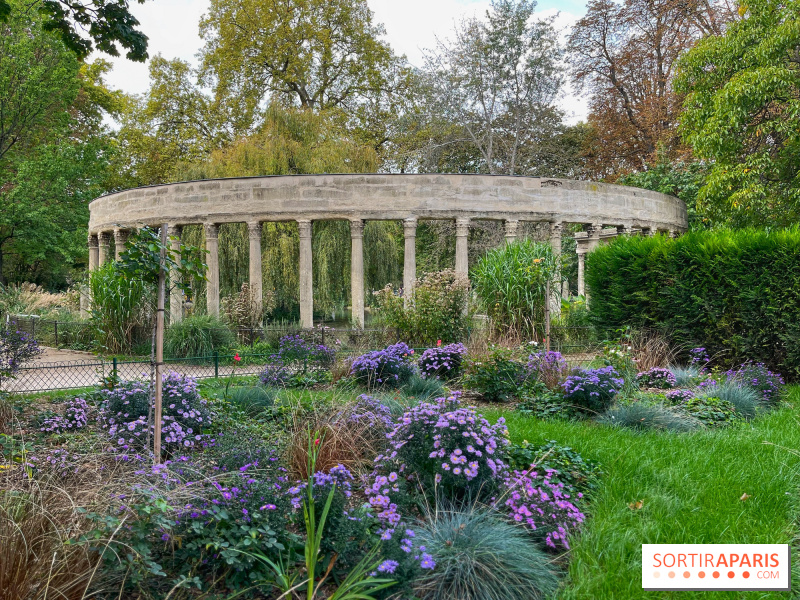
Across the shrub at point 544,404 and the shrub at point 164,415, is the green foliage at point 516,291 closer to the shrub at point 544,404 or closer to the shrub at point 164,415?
the shrub at point 544,404

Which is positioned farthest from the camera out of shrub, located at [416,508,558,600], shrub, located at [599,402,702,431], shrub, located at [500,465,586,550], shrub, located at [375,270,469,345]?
shrub, located at [375,270,469,345]

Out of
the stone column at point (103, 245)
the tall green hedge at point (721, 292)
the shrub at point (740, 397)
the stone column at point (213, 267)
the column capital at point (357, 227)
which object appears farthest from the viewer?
the stone column at point (103, 245)

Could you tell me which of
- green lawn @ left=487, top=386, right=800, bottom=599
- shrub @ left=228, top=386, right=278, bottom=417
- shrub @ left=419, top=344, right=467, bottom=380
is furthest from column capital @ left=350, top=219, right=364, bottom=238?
green lawn @ left=487, top=386, right=800, bottom=599

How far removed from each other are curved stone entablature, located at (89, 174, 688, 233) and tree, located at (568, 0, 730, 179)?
11064mm

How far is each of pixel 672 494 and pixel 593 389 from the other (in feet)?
9.33

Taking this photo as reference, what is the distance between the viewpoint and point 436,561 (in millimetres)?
3672

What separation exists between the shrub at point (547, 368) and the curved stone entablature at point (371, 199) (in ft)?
31.1

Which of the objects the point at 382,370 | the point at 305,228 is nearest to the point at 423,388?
the point at 382,370

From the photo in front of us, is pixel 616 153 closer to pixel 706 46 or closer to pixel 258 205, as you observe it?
pixel 706 46

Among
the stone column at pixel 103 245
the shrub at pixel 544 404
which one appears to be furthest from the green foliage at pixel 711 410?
the stone column at pixel 103 245

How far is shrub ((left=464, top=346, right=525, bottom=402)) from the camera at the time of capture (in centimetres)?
880

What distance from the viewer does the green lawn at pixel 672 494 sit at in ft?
12.7

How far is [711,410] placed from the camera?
293 inches

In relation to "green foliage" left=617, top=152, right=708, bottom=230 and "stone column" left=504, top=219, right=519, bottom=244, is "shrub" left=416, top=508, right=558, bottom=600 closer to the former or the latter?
"stone column" left=504, top=219, right=519, bottom=244
